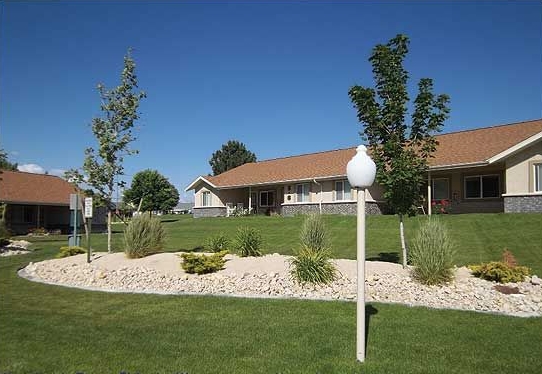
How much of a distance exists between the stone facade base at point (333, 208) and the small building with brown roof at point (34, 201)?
1807cm

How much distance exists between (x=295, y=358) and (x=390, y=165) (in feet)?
22.0

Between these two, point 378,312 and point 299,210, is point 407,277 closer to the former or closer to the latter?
point 378,312

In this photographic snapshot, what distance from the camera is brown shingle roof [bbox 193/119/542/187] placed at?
23797mm

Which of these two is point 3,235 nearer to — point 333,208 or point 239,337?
point 333,208

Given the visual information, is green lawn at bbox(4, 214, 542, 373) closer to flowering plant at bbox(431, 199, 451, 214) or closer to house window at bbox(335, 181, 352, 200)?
flowering plant at bbox(431, 199, 451, 214)

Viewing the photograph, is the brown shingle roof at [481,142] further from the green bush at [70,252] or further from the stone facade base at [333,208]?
the green bush at [70,252]

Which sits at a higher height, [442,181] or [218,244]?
[442,181]

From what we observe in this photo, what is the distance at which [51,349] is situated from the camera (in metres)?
5.57

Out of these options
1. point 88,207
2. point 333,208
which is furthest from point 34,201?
point 88,207

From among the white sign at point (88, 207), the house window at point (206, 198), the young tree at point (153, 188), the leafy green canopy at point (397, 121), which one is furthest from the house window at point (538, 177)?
the young tree at point (153, 188)

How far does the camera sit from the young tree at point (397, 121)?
1069 cm

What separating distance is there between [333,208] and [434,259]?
19.7 meters

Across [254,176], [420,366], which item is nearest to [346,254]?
[420,366]

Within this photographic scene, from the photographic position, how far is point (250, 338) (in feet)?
20.0
